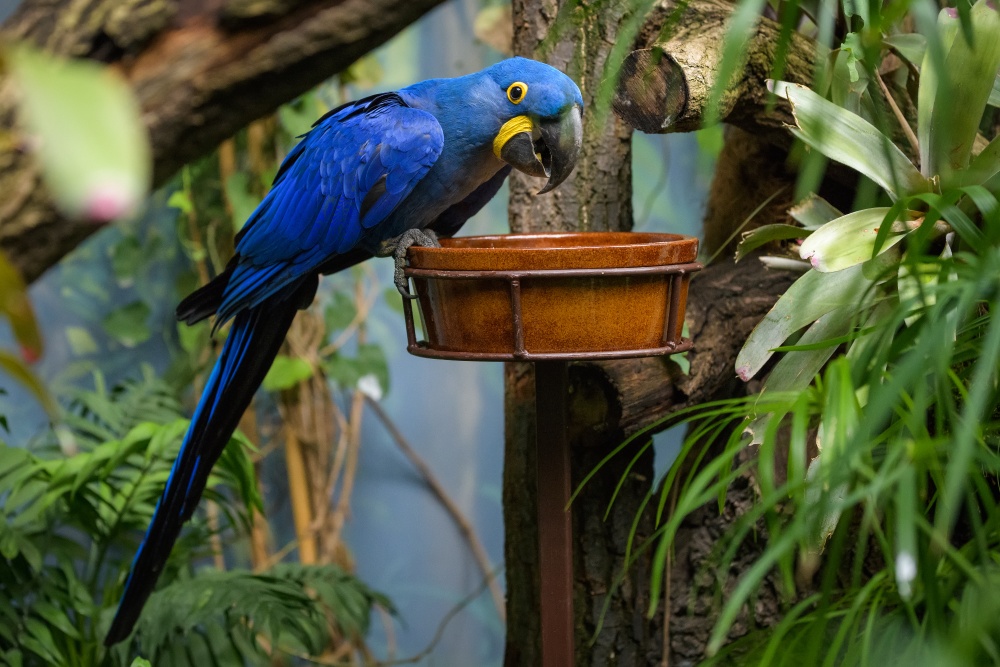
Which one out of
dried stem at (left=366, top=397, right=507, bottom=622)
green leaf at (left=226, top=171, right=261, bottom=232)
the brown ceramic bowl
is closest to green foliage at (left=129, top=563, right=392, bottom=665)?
dried stem at (left=366, top=397, right=507, bottom=622)

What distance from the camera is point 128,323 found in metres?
1.91

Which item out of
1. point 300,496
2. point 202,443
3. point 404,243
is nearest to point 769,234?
point 404,243

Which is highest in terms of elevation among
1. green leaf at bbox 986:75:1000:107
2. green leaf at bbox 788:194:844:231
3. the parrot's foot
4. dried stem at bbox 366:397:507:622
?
green leaf at bbox 986:75:1000:107

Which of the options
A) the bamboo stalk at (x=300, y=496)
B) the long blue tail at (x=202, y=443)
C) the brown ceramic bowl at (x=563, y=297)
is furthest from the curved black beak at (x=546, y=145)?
the bamboo stalk at (x=300, y=496)

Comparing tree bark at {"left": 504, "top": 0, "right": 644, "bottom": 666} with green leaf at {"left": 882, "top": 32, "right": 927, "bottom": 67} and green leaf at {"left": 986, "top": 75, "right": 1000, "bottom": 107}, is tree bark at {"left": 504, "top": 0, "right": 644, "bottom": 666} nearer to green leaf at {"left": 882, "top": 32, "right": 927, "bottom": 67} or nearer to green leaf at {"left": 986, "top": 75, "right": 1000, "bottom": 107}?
green leaf at {"left": 882, "top": 32, "right": 927, "bottom": 67}

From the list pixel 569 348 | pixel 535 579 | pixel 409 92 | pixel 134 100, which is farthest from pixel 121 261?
pixel 134 100

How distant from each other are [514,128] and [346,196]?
0.85 ft

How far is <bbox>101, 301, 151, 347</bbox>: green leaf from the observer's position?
190 cm

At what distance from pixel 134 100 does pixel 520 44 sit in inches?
36.0

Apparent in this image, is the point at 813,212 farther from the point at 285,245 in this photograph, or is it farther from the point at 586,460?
the point at 285,245

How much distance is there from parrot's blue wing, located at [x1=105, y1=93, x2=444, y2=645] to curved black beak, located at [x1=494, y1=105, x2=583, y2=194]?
4.1 inches

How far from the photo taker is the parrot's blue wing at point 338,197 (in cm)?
117

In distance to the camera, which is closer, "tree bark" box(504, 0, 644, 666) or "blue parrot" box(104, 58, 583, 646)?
"blue parrot" box(104, 58, 583, 646)

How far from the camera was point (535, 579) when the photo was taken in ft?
4.44
